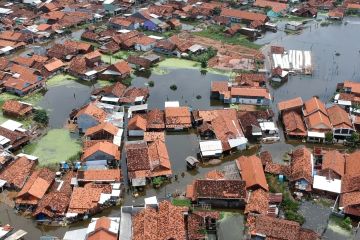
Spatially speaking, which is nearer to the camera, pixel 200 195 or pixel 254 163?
pixel 200 195

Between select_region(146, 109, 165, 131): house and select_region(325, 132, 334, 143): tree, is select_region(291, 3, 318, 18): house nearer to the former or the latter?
select_region(325, 132, 334, 143): tree

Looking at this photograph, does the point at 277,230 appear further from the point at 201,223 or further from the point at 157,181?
the point at 157,181

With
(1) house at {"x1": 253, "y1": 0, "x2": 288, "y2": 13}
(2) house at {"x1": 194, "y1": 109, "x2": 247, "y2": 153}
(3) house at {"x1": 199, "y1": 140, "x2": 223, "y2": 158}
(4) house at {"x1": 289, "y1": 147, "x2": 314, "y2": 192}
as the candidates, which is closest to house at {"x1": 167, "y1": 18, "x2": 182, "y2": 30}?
(1) house at {"x1": 253, "y1": 0, "x2": 288, "y2": 13}

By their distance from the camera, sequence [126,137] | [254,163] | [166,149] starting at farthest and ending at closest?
[126,137] < [166,149] < [254,163]

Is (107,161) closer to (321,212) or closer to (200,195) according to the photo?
(200,195)

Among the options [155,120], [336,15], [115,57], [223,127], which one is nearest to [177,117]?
[155,120]

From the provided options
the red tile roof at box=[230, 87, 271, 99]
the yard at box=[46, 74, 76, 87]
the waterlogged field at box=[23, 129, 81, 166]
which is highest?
the red tile roof at box=[230, 87, 271, 99]

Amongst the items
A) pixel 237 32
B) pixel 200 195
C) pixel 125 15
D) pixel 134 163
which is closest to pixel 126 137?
pixel 134 163

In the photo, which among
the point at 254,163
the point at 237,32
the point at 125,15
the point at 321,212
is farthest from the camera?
the point at 125,15
